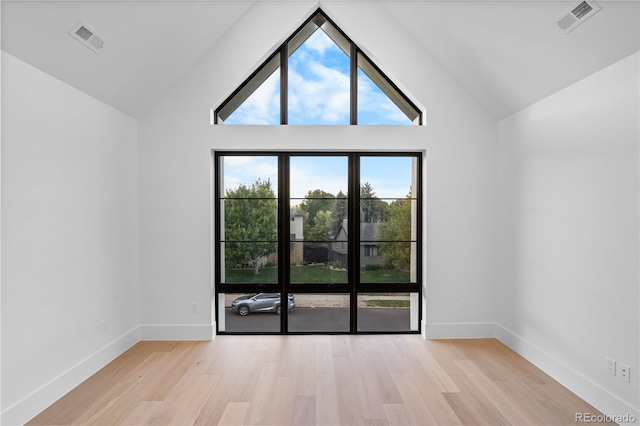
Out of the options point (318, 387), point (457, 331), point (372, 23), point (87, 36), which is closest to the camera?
point (87, 36)

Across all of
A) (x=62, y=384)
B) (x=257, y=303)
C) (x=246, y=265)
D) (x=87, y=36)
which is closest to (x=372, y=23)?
(x=87, y=36)

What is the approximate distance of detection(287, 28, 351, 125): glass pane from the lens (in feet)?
13.9

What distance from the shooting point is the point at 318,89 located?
4242 millimetres

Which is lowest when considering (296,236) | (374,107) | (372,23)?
(296,236)

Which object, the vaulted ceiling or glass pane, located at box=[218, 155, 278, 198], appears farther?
glass pane, located at box=[218, 155, 278, 198]

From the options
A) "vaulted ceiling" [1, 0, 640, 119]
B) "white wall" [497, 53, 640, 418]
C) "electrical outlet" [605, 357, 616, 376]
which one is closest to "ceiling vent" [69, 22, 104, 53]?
"vaulted ceiling" [1, 0, 640, 119]

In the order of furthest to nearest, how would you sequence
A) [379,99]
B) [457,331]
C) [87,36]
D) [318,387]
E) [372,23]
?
[379,99] < [457,331] < [372,23] < [318,387] < [87,36]

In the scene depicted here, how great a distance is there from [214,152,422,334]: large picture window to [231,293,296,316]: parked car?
0.01 metres

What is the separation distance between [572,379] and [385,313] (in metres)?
1.87

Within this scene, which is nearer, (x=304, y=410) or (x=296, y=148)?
(x=304, y=410)

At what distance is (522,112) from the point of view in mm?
3695

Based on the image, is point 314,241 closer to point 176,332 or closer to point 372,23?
point 176,332

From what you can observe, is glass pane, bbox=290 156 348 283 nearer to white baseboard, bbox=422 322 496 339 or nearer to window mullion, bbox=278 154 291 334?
window mullion, bbox=278 154 291 334

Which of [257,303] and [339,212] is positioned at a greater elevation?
[339,212]
